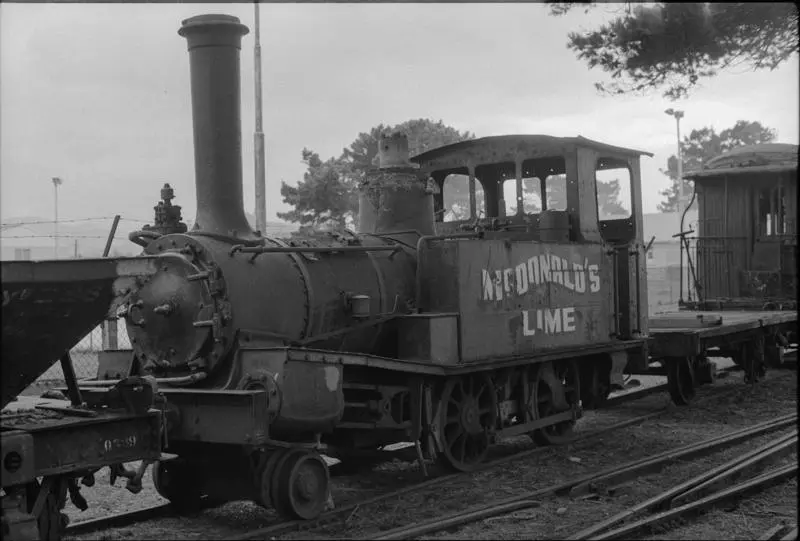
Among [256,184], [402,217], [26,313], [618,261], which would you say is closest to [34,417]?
[26,313]

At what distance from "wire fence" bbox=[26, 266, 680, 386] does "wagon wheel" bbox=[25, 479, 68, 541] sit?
2759 mm

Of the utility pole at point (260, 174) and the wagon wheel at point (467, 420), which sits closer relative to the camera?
the wagon wheel at point (467, 420)

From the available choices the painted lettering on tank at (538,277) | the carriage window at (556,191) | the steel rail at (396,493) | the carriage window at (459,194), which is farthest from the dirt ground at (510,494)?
the carriage window at (459,194)

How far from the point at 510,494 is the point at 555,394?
2186 millimetres

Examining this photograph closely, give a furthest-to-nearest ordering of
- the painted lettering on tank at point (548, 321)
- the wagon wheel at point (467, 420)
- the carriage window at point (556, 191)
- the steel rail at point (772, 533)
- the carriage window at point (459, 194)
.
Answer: the carriage window at point (459, 194), the carriage window at point (556, 191), the painted lettering on tank at point (548, 321), the wagon wheel at point (467, 420), the steel rail at point (772, 533)

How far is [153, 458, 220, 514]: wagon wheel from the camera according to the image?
6.88m

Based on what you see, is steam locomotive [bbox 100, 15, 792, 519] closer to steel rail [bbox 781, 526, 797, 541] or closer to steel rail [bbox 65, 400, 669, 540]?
steel rail [bbox 65, 400, 669, 540]

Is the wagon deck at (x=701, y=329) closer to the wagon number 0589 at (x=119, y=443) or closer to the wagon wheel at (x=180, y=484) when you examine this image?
the wagon wheel at (x=180, y=484)

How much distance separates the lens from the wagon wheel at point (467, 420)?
26.5 feet

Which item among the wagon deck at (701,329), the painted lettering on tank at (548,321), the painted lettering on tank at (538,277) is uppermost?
the painted lettering on tank at (538,277)

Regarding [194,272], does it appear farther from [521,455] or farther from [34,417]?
[521,455]

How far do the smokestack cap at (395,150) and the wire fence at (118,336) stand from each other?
3.06m

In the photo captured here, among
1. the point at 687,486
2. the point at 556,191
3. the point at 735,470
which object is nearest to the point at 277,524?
the point at 687,486

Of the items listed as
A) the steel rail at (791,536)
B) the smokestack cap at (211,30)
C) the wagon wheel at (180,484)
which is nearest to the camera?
the steel rail at (791,536)
